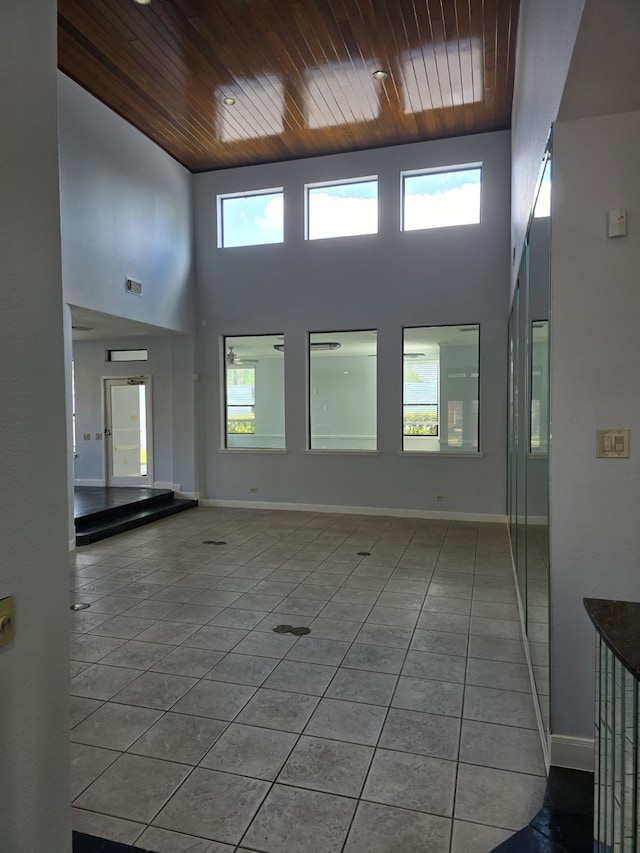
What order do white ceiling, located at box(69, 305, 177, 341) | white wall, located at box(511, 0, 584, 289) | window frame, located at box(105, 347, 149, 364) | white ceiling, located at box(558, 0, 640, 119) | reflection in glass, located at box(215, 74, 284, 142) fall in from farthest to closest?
window frame, located at box(105, 347, 149, 364) < white ceiling, located at box(69, 305, 177, 341) < reflection in glass, located at box(215, 74, 284, 142) < white wall, located at box(511, 0, 584, 289) < white ceiling, located at box(558, 0, 640, 119)

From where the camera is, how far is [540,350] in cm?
268

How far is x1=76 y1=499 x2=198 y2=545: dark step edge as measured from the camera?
628 centimetres

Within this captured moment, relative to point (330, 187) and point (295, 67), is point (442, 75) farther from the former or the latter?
point (330, 187)

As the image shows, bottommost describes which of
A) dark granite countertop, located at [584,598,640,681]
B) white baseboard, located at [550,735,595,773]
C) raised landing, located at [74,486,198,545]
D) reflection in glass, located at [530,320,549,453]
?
white baseboard, located at [550,735,595,773]

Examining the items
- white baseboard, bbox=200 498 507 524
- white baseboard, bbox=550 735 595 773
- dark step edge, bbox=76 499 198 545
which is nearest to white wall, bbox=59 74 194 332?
dark step edge, bbox=76 499 198 545

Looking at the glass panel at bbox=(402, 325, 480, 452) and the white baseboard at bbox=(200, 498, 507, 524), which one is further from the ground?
the glass panel at bbox=(402, 325, 480, 452)

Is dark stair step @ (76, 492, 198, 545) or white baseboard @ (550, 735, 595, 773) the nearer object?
white baseboard @ (550, 735, 595, 773)

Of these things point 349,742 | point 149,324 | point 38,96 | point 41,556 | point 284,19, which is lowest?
point 349,742

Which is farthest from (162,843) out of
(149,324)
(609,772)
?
(149,324)

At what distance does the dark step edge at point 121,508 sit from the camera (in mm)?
6582

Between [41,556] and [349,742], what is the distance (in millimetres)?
1834

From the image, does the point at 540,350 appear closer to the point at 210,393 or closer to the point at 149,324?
the point at 149,324

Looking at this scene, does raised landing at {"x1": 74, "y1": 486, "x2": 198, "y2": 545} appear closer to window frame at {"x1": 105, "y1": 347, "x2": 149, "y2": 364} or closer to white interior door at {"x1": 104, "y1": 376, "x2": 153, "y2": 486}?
white interior door at {"x1": 104, "y1": 376, "x2": 153, "y2": 486}

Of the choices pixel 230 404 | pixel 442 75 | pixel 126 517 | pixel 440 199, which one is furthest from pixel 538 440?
pixel 230 404
